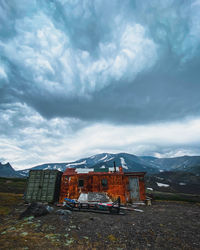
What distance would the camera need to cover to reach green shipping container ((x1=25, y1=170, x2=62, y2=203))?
18.2m

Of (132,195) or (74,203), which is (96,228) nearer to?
(74,203)

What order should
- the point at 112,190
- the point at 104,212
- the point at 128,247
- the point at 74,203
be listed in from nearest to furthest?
1. the point at 128,247
2. the point at 104,212
3. the point at 74,203
4. the point at 112,190

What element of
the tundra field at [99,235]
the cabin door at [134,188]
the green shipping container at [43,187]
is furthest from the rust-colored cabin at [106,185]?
the tundra field at [99,235]

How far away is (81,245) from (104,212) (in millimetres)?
6920

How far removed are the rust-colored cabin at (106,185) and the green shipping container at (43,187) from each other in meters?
1.11

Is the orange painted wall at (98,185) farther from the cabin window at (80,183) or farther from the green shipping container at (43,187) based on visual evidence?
the green shipping container at (43,187)

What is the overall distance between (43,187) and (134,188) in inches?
500

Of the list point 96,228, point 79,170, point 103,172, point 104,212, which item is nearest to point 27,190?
point 79,170

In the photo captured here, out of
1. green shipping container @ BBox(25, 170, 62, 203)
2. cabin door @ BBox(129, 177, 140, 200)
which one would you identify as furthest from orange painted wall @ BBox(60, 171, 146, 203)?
green shipping container @ BBox(25, 170, 62, 203)

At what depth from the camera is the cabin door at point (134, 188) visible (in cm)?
1872

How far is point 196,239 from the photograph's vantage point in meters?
6.84

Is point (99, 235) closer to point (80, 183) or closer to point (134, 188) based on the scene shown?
point (80, 183)

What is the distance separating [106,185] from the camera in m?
18.4

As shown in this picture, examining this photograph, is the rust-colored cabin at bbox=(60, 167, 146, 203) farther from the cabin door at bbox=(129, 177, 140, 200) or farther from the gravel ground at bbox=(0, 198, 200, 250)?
the gravel ground at bbox=(0, 198, 200, 250)
